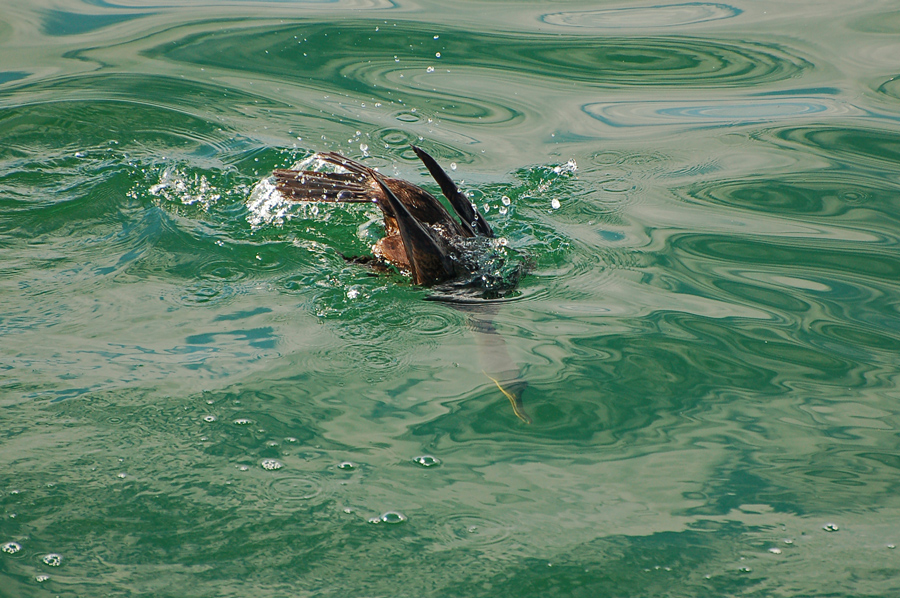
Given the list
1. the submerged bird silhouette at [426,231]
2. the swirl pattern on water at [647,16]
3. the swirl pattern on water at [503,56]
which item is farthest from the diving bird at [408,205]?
the swirl pattern on water at [647,16]

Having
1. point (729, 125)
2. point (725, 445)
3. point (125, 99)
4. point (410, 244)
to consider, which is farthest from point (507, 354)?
point (125, 99)

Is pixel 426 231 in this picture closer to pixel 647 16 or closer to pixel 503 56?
pixel 503 56

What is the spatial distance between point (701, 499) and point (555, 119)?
370 centimetres

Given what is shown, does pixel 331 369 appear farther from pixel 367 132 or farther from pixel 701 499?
pixel 367 132

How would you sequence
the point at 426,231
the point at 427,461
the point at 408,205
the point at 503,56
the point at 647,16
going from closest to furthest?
the point at 427,461
the point at 426,231
the point at 408,205
the point at 503,56
the point at 647,16

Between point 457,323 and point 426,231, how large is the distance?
1.36ft

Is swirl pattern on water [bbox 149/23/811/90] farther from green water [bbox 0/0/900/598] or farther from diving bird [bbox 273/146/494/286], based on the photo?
diving bird [bbox 273/146/494/286]

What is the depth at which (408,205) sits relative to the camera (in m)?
3.47

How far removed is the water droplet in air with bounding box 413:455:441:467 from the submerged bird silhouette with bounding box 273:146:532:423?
2.17ft

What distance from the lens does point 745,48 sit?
A: 6.14 m

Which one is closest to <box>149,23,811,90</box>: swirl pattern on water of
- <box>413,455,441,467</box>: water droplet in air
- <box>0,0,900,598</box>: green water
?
<box>0,0,900,598</box>: green water

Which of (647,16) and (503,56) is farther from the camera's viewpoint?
Answer: (647,16)

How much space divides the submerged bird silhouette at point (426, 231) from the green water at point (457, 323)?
10 centimetres

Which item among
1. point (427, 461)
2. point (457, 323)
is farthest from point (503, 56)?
point (427, 461)
